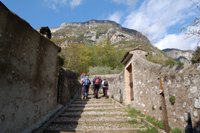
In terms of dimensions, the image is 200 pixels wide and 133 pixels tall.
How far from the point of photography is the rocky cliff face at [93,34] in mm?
33391

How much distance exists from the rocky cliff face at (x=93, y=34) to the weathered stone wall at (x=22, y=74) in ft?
60.1

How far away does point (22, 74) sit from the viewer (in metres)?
5.54

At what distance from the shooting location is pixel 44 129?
613 cm

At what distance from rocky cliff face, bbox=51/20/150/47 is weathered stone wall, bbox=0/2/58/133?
1833cm

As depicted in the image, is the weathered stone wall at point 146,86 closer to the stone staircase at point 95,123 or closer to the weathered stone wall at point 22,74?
the stone staircase at point 95,123

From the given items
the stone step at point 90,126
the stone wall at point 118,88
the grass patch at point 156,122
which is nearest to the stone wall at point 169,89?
A: the grass patch at point 156,122

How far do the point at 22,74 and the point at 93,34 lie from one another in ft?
406

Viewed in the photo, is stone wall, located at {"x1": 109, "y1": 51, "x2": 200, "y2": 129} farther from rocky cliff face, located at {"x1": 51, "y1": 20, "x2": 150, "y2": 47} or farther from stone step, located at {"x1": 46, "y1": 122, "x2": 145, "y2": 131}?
rocky cliff face, located at {"x1": 51, "y1": 20, "x2": 150, "y2": 47}

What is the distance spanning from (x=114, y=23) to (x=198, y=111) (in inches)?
6561

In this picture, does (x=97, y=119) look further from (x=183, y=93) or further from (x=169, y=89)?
(x=183, y=93)

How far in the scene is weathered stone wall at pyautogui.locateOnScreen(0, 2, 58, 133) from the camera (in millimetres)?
4648

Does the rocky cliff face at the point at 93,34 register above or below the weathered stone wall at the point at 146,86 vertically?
above

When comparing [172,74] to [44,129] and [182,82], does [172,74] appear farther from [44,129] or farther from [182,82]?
[44,129]

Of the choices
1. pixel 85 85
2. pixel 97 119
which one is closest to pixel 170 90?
pixel 97 119
